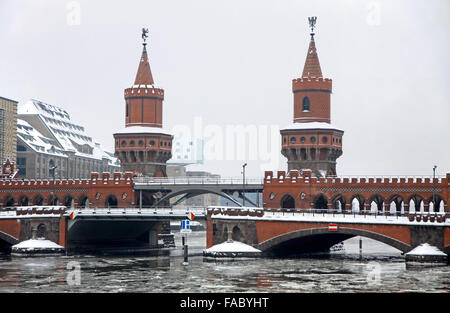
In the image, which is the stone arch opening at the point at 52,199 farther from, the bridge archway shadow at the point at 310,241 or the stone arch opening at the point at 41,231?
the bridge archway shadow at the point at 310,241

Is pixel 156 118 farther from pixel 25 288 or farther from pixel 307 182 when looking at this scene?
pixel 25 288

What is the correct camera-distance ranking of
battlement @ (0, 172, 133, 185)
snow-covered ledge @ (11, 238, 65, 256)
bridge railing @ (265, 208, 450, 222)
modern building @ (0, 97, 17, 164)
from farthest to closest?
1. modern building @ (0, 97, 17, 164)
2. battlement @ (0, 172, 133, 185)
3. snow-covered ledge @ (11, 238, 65, 256)
4. bridge railing @ (265, 208, 450, 222)

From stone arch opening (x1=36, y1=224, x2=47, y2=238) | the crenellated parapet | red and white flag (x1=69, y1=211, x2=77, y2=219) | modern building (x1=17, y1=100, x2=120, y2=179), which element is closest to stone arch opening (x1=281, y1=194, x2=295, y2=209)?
the crenellated parapet

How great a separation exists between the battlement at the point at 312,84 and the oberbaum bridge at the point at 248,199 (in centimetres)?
14

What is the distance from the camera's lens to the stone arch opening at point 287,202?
351 ft

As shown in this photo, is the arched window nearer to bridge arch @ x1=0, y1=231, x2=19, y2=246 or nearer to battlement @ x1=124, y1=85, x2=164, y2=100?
battlement @ x1=124, y1=85, x2=164, y2=100

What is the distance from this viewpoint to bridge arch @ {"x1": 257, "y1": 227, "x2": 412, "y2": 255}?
294ft

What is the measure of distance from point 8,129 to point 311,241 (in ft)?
276

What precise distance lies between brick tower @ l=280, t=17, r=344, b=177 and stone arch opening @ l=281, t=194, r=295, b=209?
16.4ft

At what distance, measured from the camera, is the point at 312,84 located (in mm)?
115812

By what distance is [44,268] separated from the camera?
8975 cm

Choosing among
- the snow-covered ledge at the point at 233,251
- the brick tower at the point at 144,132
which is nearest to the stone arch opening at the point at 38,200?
the brick tower at the point at 144,132

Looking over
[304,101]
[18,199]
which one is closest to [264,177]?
[304,101]
